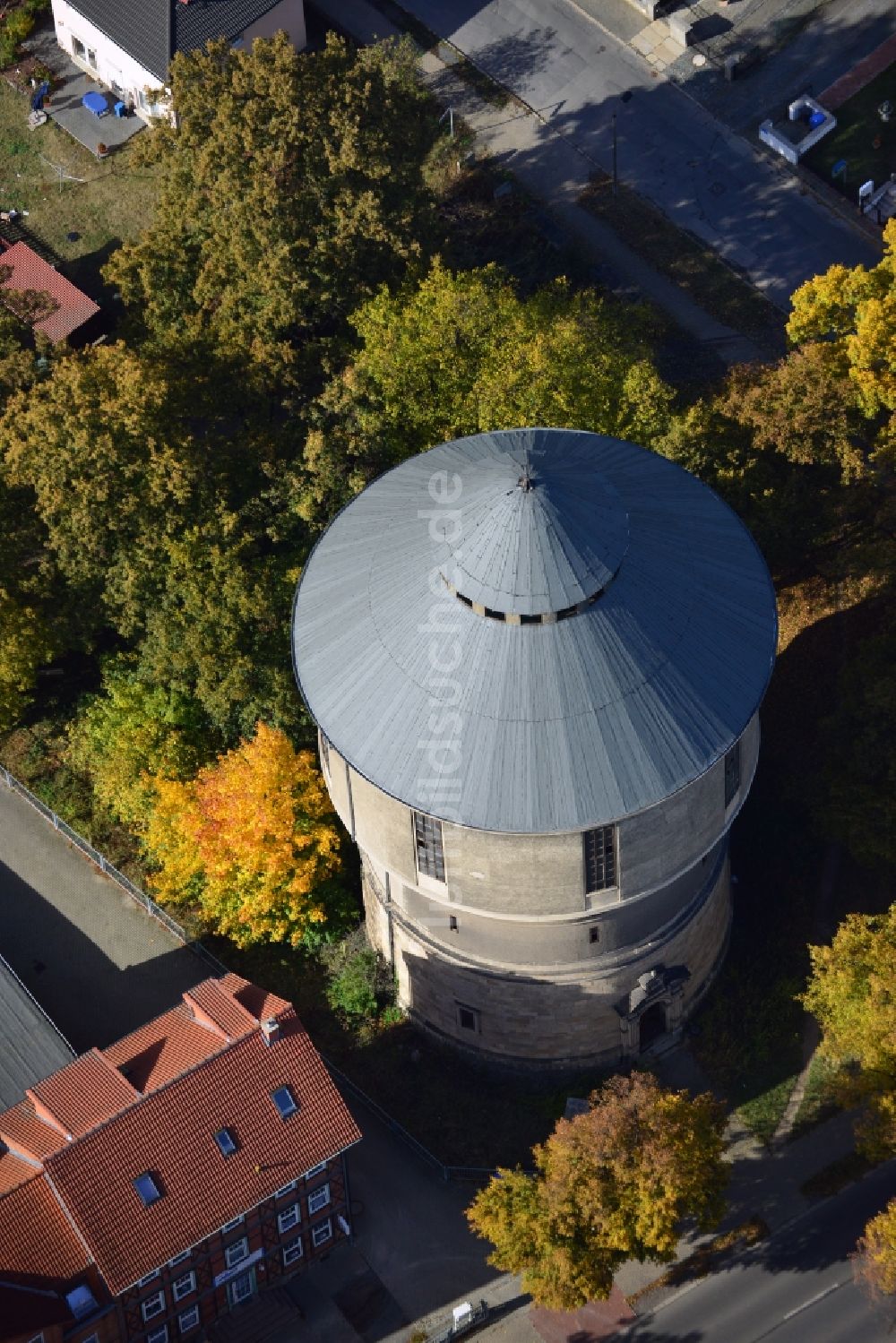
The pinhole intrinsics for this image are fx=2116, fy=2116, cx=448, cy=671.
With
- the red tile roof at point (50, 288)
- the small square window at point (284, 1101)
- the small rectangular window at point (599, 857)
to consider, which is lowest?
the small square window at point (284, 1101)

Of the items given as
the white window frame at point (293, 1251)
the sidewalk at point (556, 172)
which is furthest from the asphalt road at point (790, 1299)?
the sidewalk at point (556, 172)

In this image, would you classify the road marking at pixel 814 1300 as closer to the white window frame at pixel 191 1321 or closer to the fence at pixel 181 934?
the fence at pixel 181 934

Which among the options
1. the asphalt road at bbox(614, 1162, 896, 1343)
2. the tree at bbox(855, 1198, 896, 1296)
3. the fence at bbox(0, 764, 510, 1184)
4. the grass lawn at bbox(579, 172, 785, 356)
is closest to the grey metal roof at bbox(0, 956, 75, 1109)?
the fence at bbox(0, 764, 510, 1184)

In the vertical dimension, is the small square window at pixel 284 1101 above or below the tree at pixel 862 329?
below

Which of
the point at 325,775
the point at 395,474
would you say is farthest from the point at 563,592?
the point at 325,775

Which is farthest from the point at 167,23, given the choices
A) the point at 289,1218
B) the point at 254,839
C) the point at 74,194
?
the point at 289,1218

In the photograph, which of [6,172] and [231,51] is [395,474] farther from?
[6,172]
